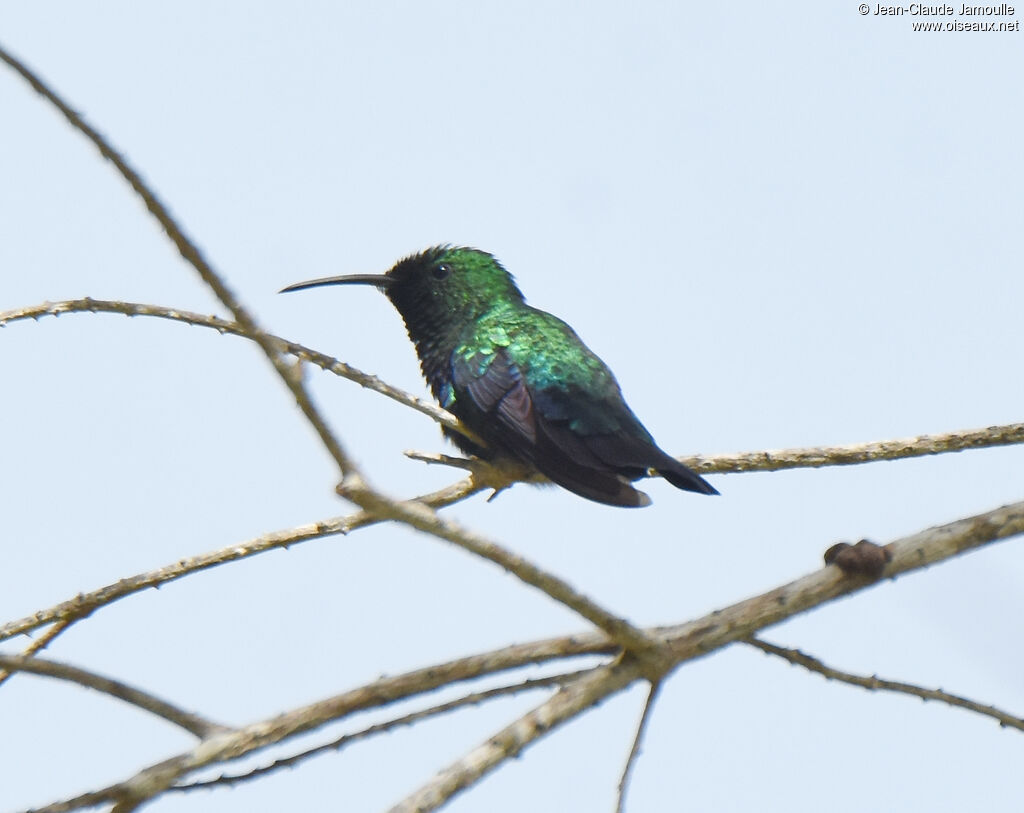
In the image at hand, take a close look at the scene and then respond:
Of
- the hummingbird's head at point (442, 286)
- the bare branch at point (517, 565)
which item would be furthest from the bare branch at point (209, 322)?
the hummingbird's head at point (442, 286)

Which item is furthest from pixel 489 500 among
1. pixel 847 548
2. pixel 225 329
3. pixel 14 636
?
pixel 847 548

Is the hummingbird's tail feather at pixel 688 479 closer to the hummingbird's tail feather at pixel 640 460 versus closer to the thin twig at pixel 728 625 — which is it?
the hummingbird's tail feather at pixel 640 460

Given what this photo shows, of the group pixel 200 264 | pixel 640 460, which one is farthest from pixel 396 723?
pixel 640 460

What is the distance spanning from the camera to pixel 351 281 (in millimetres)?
6992

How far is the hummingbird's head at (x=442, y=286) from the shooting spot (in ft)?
21.4

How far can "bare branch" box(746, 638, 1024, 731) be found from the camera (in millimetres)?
2887

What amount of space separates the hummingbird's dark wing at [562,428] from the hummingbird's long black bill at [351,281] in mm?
1078

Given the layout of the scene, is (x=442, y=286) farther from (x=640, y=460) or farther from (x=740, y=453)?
(x=740, y=453)

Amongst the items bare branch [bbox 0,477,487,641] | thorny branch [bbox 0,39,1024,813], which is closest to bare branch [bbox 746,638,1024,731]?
thorny branch [bbox 0,39,1024,813]

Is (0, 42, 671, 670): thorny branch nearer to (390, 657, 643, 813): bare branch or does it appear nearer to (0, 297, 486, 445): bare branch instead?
(390, 657, 643, 813): bare branch

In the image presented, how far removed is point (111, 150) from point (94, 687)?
0.97 metres

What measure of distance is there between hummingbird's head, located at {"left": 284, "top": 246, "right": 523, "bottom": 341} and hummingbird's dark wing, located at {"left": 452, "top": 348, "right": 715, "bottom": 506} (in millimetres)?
574

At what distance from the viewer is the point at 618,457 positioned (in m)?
5.05

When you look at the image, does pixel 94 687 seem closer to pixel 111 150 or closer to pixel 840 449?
pixel 111 150
